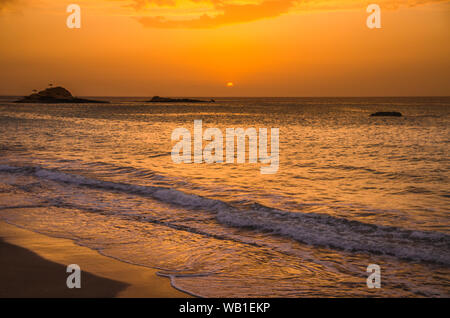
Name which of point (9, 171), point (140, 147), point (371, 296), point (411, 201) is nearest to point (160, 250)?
point (371, 296)

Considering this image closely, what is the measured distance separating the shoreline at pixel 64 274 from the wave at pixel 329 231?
144 inches

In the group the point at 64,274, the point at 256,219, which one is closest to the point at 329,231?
the point at 256,219

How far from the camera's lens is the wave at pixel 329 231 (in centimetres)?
802

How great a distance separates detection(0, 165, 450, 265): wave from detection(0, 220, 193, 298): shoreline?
12.0 ft

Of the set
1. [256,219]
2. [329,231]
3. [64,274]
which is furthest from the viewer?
[256,219]

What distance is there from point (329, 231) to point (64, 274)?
5701 mm

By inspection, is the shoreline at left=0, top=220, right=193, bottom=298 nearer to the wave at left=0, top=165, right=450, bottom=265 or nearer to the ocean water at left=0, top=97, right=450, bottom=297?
the ocean water at left=0, top=97, right=450, bottom=297

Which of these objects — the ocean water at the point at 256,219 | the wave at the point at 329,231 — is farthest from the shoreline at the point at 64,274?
the wave at the point at 329,231

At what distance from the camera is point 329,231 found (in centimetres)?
926

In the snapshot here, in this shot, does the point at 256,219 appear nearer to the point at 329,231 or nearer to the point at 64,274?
the point at 329,231

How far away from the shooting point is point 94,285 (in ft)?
20.2

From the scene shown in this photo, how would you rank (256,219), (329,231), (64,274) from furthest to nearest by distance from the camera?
1. (256,219)
2. (329,231)
3. (64,274)

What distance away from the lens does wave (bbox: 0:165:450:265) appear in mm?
8023

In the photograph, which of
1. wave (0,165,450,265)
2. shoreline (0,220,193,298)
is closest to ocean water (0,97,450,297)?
wave (0,165,450,265)
